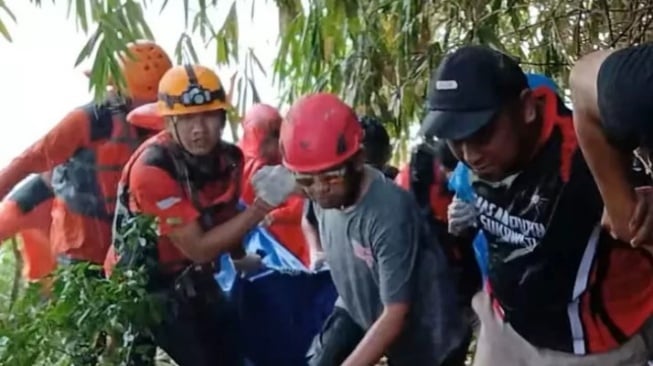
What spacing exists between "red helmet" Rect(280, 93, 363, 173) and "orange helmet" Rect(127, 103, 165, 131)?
829 millimetres

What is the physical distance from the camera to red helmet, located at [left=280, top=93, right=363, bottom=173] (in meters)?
3.03

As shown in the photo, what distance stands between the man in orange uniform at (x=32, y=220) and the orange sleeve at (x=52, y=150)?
292mm

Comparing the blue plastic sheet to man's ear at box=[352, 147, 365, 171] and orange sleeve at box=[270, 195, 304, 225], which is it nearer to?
man's ear at box=[352, 147, 365, 171]

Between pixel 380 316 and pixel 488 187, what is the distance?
580 mm

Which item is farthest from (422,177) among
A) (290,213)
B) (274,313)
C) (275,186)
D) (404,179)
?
(290,213)

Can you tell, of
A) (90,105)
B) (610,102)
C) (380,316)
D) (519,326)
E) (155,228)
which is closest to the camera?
(610,102)

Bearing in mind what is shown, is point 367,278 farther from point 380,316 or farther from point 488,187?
point 488,187

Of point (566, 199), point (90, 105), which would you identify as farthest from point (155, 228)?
point (566, 199)

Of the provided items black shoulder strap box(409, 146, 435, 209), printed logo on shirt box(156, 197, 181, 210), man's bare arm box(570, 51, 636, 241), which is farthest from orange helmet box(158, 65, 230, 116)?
man's bare arm box(570, 51, 636, 241)

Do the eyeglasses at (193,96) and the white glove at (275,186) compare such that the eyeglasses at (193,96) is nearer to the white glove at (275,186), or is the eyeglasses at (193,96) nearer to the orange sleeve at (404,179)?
the white glove at (275,186)

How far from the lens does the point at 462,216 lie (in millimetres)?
2850

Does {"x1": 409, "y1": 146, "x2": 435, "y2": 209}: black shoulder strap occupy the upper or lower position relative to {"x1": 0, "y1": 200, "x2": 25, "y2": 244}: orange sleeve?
upper

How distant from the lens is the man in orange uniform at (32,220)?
15.1 feet

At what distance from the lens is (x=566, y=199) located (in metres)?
2.56
